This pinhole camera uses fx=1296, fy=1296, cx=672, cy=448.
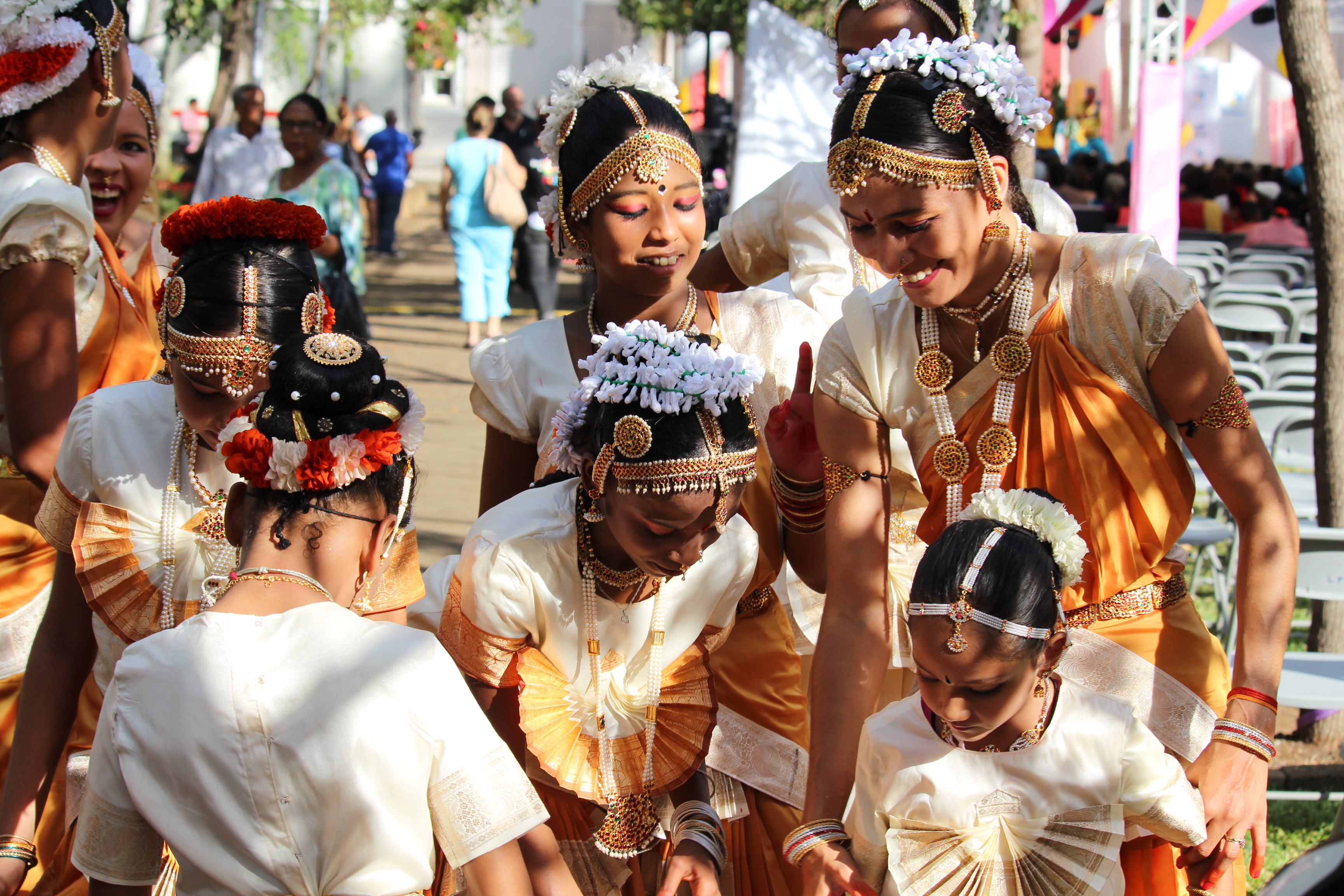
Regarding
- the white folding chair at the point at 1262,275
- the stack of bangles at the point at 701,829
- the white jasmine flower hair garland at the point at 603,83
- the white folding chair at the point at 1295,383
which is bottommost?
the stack of bangles at the point at 701,829

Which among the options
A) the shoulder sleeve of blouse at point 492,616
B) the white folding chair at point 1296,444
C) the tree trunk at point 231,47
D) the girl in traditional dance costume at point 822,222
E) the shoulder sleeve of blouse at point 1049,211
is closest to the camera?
the shoulder sleeve of blouse at point 492,616

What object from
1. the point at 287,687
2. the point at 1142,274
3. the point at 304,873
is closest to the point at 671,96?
the point at 1142,274

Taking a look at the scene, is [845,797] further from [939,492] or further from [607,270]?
[607,270]

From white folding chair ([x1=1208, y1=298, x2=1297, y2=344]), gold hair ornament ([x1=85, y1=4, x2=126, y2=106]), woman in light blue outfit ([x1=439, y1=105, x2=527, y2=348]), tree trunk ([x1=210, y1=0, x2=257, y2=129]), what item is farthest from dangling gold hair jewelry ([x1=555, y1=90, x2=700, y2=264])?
tree trunk ([x1=210, y1=0, x2=257, y2=129])

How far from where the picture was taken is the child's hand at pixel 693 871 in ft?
8.09

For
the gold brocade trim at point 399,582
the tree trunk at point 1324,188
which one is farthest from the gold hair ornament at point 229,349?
the tree trunk at point 1324,188

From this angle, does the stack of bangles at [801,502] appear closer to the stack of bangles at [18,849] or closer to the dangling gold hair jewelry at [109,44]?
the stack of bangles at [18,849]

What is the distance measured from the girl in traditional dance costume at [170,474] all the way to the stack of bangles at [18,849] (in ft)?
0.21

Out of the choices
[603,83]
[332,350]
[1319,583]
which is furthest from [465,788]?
[1319,583]

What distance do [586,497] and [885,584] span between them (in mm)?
637

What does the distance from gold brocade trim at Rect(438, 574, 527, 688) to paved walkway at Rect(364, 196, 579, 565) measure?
318 mm

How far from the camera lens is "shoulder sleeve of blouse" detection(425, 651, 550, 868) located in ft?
6.55

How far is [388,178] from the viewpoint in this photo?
19.3m

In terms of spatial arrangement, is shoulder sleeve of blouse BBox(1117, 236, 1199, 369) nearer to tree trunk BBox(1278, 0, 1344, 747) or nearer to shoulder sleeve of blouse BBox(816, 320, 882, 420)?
shoulder sleeve of blouse BBox(816, 320, 882, 420)
